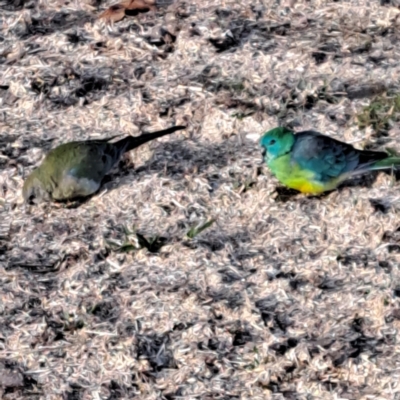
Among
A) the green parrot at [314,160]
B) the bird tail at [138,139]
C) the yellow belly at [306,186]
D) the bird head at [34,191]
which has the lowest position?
the bird head at [34,191]

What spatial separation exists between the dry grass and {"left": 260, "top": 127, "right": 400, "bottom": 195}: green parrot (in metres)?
0.12

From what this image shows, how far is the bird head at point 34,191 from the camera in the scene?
5.64 meters

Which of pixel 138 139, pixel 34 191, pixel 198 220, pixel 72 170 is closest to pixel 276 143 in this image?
pixel 198 220

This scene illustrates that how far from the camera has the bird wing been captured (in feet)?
17.8

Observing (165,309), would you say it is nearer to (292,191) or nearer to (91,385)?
(91,385)

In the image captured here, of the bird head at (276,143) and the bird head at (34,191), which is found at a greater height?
the bird head at (276,143)

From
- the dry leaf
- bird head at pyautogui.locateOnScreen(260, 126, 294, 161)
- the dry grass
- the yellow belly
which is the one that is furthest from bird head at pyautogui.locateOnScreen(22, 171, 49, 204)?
the dry leaf

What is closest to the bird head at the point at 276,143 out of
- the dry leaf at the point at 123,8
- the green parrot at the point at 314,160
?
the green parrot at the point at 314,160

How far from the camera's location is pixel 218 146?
6051 millimetres

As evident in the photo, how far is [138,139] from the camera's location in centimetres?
598

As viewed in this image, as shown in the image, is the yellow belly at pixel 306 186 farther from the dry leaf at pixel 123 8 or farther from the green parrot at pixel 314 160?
the dry leaf at pixel 123 8

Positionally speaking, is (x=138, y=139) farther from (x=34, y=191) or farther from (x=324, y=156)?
(x=324, y=156)

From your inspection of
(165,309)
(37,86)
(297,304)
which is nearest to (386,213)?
(297,304)

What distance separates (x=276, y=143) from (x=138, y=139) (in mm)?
896
